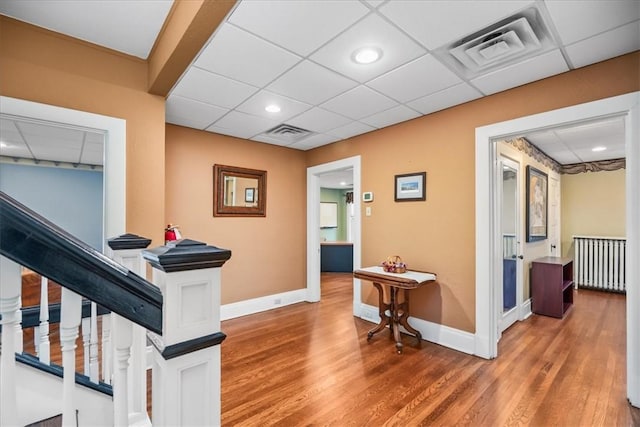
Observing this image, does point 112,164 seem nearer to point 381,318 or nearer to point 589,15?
point 381,318

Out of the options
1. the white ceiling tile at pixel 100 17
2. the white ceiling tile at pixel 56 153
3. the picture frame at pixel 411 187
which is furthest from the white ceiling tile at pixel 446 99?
the white ceiling tile at pixel 56 153

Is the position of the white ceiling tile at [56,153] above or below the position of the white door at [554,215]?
above

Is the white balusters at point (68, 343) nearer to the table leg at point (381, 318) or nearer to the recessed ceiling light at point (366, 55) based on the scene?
the recessed ceiling light at point (366, 55)

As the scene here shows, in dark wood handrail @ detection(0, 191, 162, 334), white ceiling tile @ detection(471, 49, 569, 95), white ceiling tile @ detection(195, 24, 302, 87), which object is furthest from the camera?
white ceiling tile @ detection(471, 49, 569, 95)

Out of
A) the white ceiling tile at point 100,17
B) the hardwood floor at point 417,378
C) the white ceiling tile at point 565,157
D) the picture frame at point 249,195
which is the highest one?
the white ceiling tile at point 100,17

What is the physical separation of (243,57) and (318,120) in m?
1.39

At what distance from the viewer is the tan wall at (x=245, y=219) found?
3.53 metres

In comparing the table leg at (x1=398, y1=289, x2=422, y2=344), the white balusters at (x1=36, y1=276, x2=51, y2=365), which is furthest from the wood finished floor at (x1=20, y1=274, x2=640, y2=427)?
the white balusters at (x1=36, y1=276, x2=51, y2=365)

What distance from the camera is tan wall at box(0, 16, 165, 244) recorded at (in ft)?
6.32

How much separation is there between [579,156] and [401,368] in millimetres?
4898

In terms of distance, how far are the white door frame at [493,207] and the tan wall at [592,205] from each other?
4.20 meters

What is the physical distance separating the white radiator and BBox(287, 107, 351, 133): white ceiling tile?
5.28 m

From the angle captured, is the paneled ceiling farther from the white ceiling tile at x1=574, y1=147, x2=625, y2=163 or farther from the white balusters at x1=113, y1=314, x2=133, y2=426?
the white ceiling tile at x1=574, y1=147, x2=625, y2=163

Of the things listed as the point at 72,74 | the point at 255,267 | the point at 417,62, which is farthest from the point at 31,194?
the point at 417,62
